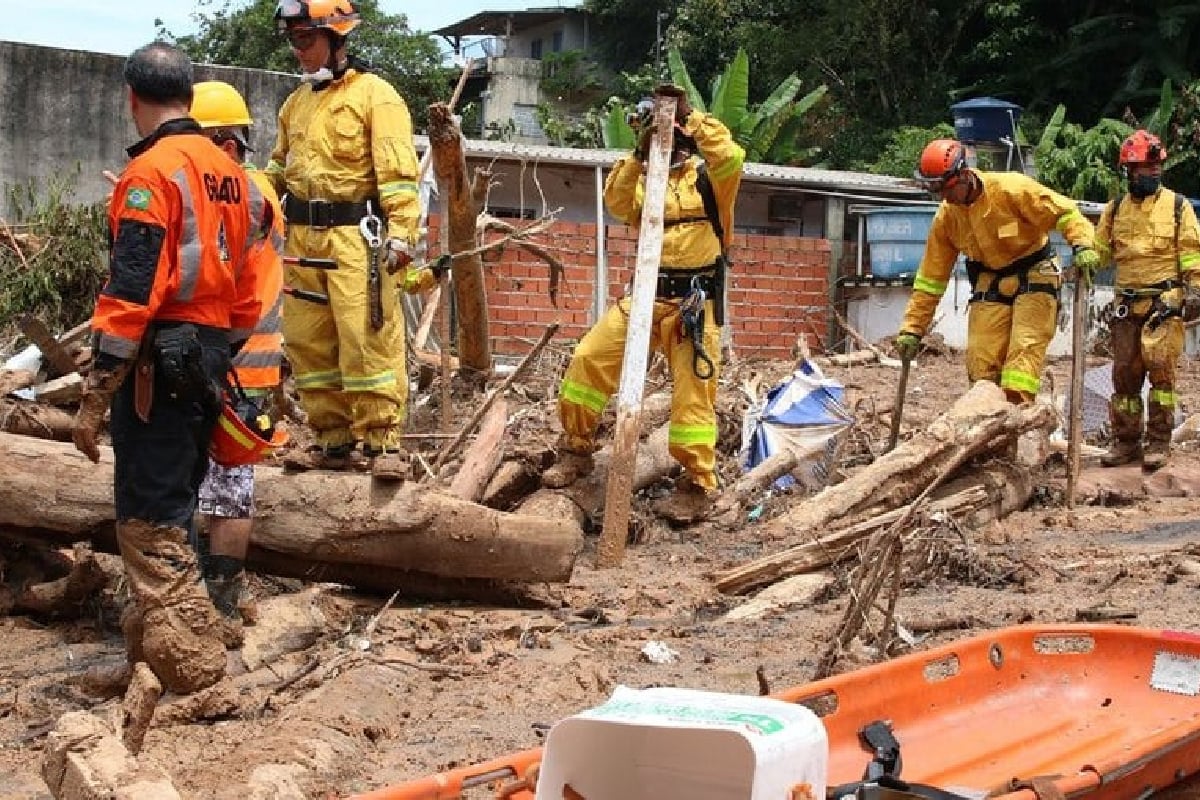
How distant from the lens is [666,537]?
830 centimetres

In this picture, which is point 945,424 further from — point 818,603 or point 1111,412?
point 1111,412

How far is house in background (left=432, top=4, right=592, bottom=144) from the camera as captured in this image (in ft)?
105

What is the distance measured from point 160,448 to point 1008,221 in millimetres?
5633

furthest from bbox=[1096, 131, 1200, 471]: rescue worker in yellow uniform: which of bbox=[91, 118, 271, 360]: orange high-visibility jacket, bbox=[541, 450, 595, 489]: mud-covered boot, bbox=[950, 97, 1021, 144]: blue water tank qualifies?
bbox=[950, 97, 1021, 144]: blue water tank

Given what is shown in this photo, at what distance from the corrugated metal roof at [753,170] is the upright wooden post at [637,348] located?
775 centimetres

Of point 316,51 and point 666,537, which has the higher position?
point 316,51

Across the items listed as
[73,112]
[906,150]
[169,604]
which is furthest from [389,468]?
[906,150]

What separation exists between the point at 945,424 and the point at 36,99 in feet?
30.2

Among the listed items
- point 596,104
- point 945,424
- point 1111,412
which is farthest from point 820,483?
Answer: point 596,104

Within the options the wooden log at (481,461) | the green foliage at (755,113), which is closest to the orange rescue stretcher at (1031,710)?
the wooden log at (481,461)

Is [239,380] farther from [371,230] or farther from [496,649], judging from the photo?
[371,230]

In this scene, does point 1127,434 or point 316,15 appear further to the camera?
point 1127,434

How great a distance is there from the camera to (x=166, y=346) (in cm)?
451

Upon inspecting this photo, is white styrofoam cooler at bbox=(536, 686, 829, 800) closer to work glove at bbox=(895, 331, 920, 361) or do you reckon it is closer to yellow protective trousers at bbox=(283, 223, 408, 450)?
yellow protective trousers at bbox=(283, 223, 408, 450)
